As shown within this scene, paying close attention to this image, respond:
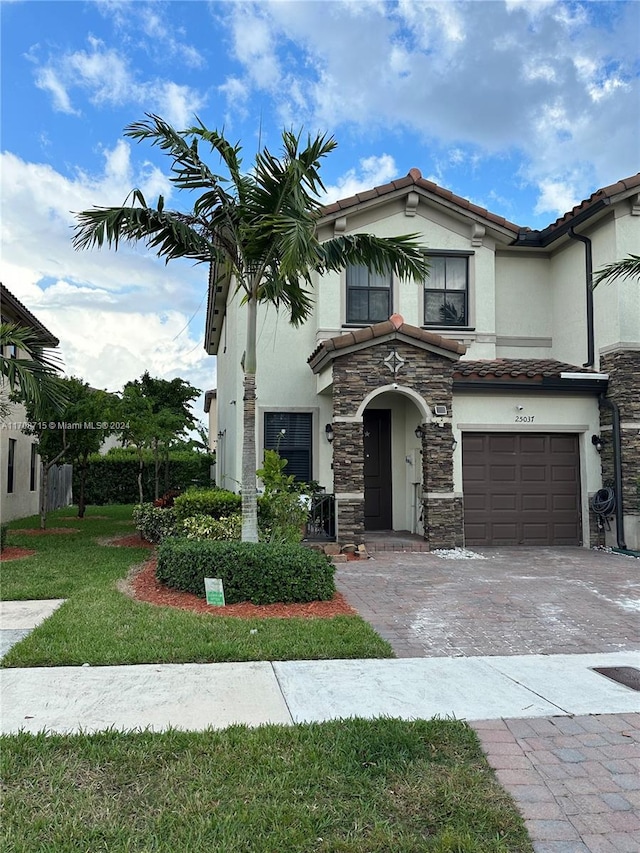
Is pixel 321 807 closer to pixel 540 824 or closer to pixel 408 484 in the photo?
pixel 540 824

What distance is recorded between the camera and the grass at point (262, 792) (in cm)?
312

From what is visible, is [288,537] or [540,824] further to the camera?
[288,537]

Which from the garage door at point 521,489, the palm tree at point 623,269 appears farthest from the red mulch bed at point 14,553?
the palm tree at point 623,269

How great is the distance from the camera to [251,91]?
10.8 metres

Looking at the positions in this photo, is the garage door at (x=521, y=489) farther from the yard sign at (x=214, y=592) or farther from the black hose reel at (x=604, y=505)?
the yard sign at (x=214, y=592)

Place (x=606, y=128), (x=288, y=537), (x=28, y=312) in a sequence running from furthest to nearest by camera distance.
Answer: (x=28, y=312)
(x=606, y=128)
(x=288, y=537)

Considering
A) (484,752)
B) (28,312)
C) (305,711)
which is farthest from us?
(28,312)

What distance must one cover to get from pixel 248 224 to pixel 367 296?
5.93 metres

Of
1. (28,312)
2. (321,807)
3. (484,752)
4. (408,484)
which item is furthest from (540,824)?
(28,312)

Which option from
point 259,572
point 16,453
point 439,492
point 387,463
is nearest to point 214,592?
point 259,572

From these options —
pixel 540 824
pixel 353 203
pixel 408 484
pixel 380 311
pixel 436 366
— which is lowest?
pixel 540 824

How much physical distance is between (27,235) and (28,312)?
251 inches

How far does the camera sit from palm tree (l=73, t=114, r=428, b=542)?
8688 millimetres

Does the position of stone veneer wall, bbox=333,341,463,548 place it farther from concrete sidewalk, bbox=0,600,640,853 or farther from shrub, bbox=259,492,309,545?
concrete sidewalk, bbox=0,600,640,853
